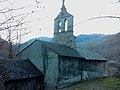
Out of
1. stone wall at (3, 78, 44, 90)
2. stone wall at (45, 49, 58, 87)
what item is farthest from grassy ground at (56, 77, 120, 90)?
stone wall at (3, 78, 44, 90)

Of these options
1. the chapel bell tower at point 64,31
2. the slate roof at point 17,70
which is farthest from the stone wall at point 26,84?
the chapel bell tower at point 64,31

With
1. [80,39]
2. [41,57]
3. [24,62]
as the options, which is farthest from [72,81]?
[80,39]

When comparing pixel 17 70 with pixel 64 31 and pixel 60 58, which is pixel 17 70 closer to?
pixel 60 58

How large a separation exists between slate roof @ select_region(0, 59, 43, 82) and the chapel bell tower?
238 inches

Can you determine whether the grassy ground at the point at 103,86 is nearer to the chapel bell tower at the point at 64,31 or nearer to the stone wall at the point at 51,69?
the stone wall at the point at 51,69

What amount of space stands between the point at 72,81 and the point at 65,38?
586cm

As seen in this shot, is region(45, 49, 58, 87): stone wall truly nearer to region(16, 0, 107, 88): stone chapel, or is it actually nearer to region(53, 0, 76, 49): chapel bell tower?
region(16, 0, 107, 88): stone chapel

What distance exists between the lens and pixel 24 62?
66.7 feet

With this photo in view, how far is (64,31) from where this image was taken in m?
25.1

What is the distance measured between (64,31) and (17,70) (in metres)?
9.45

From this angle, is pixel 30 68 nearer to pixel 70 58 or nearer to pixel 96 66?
pixel 70 58

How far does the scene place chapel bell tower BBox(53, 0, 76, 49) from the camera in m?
24.9

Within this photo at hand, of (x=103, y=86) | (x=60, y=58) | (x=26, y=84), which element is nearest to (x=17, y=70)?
(x=26, y=84)

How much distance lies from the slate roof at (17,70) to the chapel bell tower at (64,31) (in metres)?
6.06
